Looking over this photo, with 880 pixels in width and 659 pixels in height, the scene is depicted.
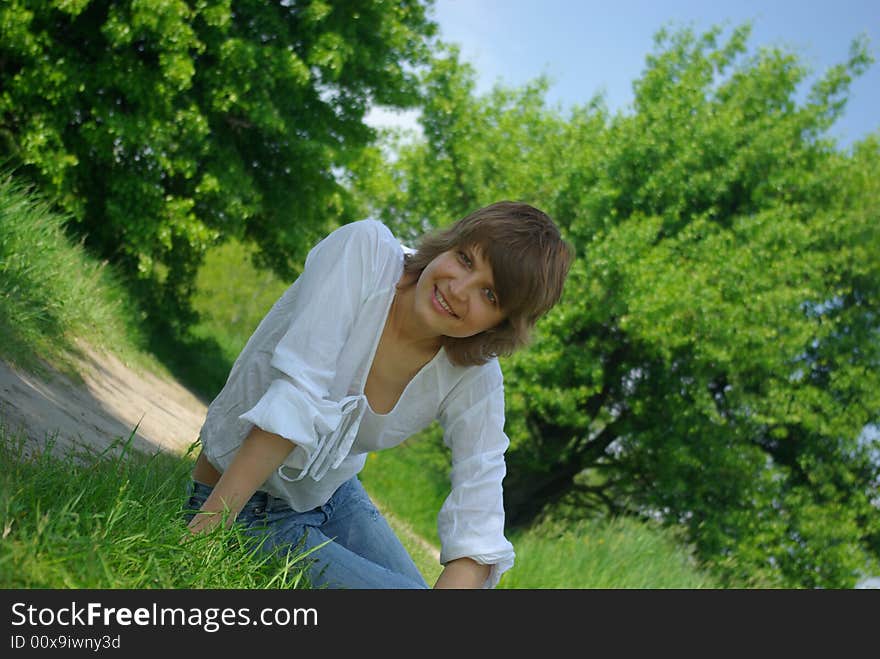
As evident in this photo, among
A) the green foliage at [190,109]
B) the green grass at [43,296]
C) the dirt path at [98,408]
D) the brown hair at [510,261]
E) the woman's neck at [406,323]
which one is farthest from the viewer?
the green foliage at [190,109]

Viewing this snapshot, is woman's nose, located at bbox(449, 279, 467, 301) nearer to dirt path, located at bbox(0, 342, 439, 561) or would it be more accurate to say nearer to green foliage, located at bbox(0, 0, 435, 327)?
dirt path, located at bbox(0, 342, 439, 561)

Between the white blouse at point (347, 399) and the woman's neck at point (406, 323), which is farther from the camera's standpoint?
the woman's neck at point (406, 323)

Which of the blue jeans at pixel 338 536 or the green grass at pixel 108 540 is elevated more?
the blue jeans at pixel 338 536

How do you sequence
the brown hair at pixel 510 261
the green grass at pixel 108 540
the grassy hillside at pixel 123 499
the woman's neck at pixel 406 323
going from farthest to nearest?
the woman's neck at pixel 406 323, the brown hair at pixel 510 261, the grassy hillside at pixel 123 499, the green grass at pixel 108 540

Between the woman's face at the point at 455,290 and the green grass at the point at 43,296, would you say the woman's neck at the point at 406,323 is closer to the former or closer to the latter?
the woman's face at the point at 455,290

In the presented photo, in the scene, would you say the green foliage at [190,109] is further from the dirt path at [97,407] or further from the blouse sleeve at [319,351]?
the blouse sleeve at [319,351]

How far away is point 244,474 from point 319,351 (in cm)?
36

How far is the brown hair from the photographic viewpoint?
2635 millimetres

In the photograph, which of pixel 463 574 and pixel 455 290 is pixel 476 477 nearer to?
pixel 463 574

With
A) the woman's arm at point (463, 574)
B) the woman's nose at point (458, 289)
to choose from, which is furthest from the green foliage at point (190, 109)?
the woman's arm at point (463, 574)

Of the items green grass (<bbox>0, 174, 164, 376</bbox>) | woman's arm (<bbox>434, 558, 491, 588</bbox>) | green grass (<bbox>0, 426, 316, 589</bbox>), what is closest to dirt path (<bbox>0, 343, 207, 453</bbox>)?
green grass (<bbox>0, 174, 164, 376</bbox>)

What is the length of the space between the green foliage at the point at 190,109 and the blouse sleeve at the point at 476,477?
8795 mm

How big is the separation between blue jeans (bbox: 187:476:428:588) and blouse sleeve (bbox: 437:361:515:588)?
21 cm

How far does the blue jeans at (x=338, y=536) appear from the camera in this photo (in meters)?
2.75
